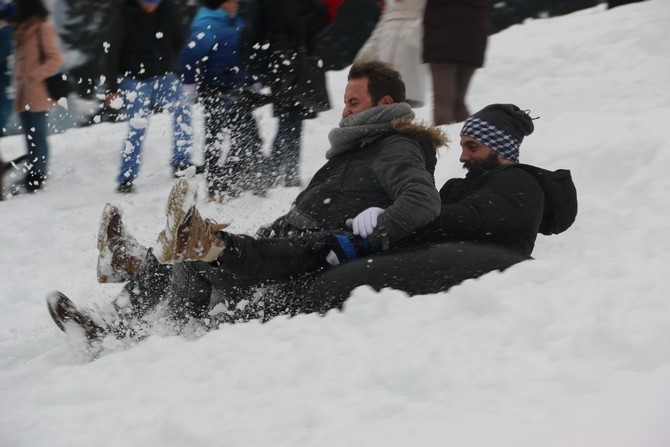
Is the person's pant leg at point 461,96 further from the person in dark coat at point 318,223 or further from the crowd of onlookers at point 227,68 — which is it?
the person in dark coat at point 318,223

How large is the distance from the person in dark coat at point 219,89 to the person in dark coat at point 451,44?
1.42 meters

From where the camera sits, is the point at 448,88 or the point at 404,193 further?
the point at 448,88

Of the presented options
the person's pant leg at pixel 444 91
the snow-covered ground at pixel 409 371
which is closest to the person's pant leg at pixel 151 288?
the snow-covered ground at pixel 409 371

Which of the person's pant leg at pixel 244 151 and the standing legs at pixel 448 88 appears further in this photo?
the standing legs at pixel 448 88

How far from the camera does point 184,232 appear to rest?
2871mm

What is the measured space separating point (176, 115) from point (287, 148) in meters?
0.87

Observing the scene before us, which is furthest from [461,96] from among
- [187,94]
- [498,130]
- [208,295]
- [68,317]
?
[68,317]

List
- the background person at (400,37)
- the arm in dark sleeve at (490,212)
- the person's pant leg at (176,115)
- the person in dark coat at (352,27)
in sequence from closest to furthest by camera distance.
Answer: the arm in dark sleeve at (490,212), the person's pant leg at (176,115), the background person at (400,37), the person in dark coat at (352,27)

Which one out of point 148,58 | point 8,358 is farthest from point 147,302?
point 148,58

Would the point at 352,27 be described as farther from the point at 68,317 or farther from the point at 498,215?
the point at 68,317

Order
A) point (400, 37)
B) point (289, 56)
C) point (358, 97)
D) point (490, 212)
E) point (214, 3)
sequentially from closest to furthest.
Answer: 1. point (490, 212)
2. point (358, 97)
3. point (289, 56)
4. point (214, 3)
5. point (400, 37)

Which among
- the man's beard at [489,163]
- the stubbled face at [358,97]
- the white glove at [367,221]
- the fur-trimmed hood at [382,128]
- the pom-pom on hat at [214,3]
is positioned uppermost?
the pom-pom on hat at [214,3]

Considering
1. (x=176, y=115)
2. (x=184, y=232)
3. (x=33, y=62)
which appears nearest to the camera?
(x=184, y=232)

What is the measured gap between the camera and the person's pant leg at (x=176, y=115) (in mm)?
5992
